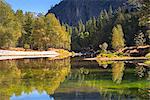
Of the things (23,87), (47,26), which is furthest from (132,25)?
(23,87)

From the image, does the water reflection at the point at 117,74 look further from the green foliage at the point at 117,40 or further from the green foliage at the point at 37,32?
the green foliage at the point at 37,32

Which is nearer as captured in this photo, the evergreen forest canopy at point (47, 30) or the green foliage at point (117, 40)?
the evergreen forest canopy at point (47, 30)

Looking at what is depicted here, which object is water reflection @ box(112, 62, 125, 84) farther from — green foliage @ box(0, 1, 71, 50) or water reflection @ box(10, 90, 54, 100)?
green foliage @ box(0, 1, 71, 50)

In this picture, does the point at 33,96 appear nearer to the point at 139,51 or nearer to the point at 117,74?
the point at 117,74

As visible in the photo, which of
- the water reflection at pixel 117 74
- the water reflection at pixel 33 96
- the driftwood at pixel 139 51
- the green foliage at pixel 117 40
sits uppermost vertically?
the green foliage at pixel 117 40

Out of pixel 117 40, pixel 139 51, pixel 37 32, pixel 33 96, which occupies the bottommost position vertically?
pixel 33 96

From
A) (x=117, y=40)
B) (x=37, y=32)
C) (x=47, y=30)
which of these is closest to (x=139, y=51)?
(x=117, y=40)

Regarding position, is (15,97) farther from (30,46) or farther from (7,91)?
(30,46)

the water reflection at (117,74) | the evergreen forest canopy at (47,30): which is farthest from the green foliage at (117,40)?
the water reflection at (117,74)

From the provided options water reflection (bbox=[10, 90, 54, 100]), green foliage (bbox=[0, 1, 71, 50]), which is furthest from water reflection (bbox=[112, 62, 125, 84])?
green foliage (bbox=[0, 1, 71, 50])

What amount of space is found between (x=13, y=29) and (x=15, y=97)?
110 meters

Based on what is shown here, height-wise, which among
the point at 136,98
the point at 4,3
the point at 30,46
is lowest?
the point at 136,98

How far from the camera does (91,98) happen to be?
29.1 metres

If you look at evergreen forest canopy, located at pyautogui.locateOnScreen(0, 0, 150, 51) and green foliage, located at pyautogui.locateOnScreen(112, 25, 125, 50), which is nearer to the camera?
evergreen forest canopy, located at pyautogui.locateOnScreen(0, 0, 150, 51)
